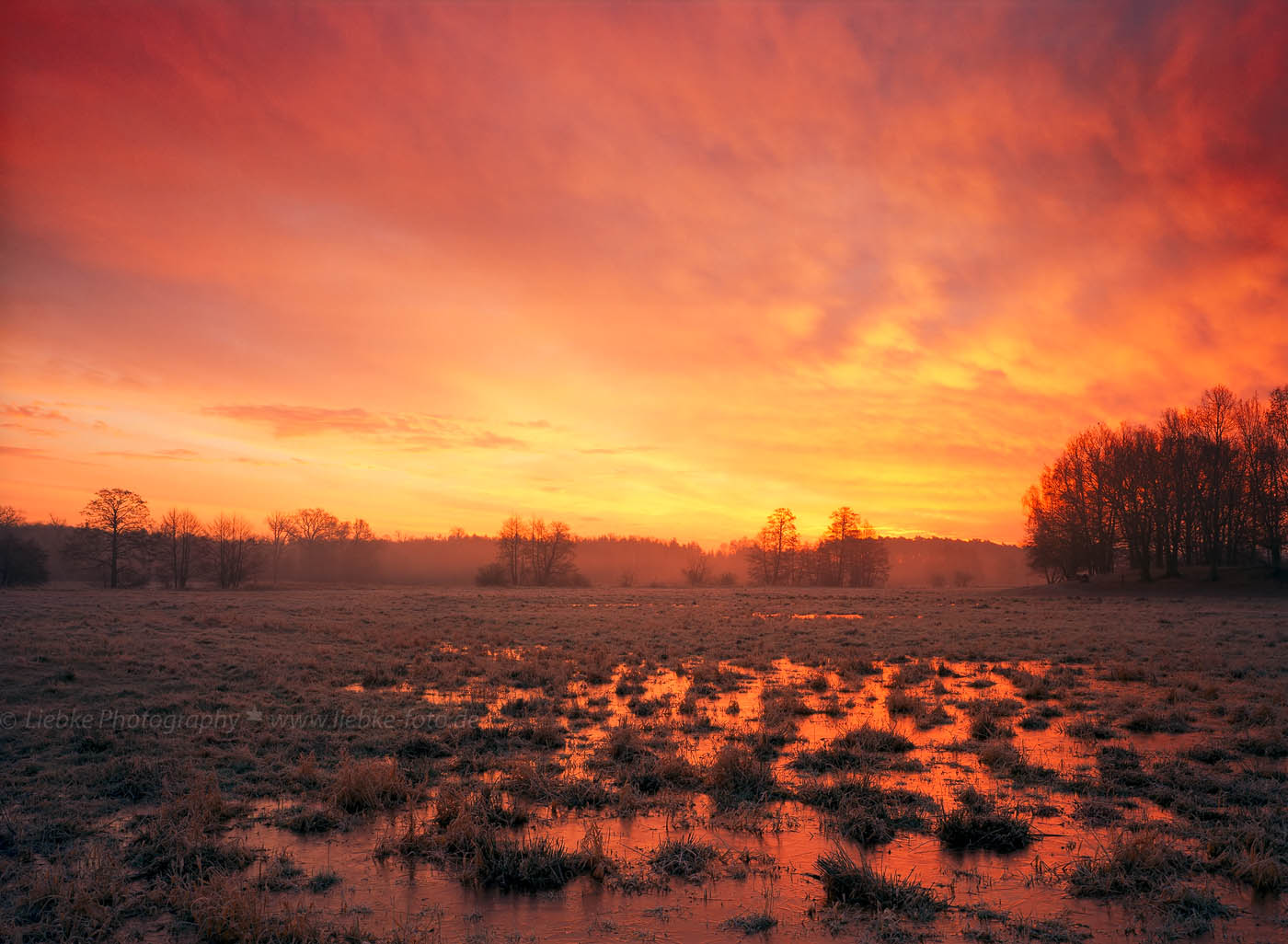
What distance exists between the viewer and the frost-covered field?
5.76m

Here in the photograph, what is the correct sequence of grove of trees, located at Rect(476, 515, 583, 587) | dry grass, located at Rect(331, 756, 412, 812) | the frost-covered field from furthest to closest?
grove of trees, located at Rect(476, 515, 583, 587)
dry grass, located at Rect(331, 756, 412, 812)
the frost-covered field

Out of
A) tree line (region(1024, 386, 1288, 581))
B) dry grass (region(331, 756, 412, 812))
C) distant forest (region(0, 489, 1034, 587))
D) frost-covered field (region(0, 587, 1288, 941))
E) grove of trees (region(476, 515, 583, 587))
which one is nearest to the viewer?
frost-covered field (region(0, 587, 1288, 941))

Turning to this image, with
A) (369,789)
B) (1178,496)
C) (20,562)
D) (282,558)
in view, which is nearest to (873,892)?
(369,789)

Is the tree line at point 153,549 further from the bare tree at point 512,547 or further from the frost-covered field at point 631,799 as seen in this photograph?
the frost-covered field at point 631,799

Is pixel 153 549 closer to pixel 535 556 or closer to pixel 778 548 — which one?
pixel 535 556

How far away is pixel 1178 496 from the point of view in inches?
2328

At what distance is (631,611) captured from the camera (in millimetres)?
42344

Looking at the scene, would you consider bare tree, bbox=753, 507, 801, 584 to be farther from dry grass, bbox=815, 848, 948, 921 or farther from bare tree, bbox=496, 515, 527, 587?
dry grass, bbox=815, 848, 948, 921

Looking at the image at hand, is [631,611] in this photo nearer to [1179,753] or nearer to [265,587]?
[1179,753]

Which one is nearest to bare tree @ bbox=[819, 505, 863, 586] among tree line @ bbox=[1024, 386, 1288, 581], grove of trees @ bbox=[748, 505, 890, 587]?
grove of trees @ bbox=[748, 505, 890, 587]

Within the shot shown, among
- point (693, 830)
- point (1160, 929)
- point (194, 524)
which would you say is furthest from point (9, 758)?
point (194, 524)

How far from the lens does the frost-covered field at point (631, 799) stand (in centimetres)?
576

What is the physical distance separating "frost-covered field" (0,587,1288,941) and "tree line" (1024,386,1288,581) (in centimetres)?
4864

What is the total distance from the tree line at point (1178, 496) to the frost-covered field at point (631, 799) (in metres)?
48.6
